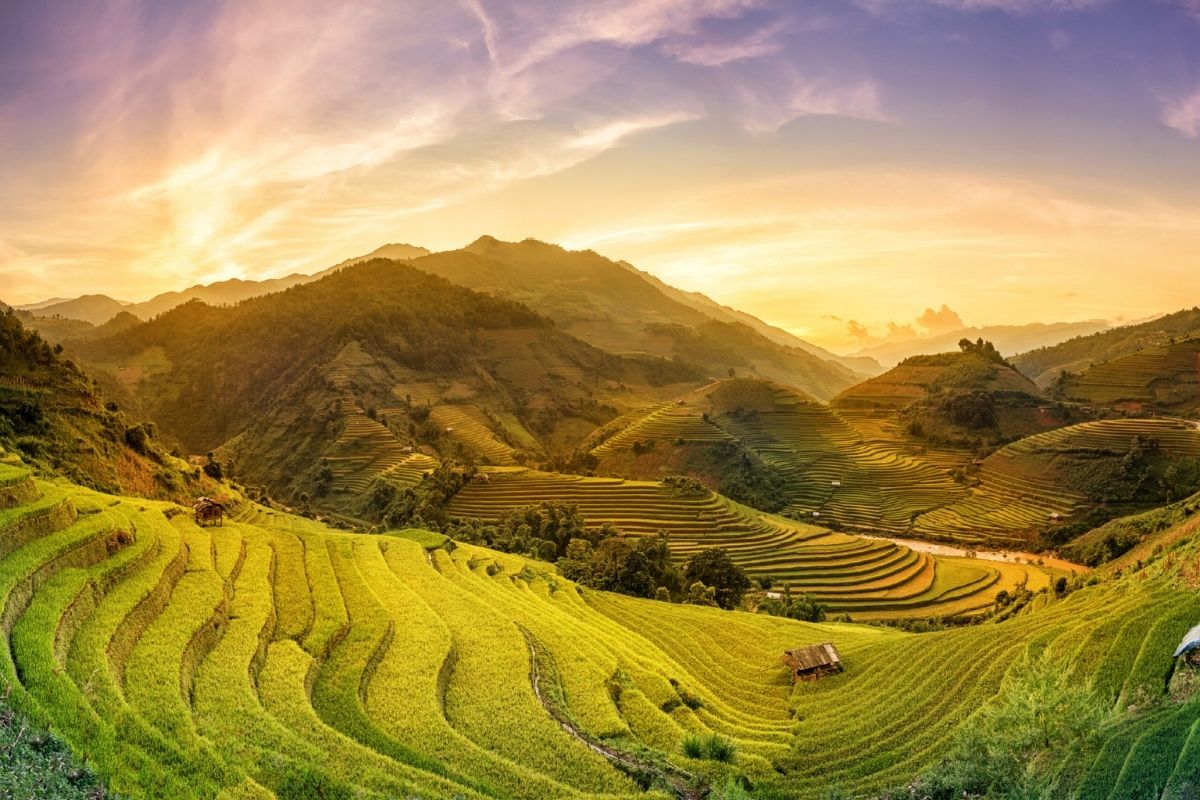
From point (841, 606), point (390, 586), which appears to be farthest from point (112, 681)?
point (841, 606)

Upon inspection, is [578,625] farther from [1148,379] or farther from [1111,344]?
[1111,344]

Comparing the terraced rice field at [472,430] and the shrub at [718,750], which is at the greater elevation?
the terraced rice field at [472,430]

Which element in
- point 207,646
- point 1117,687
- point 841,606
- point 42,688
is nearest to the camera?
point 42,688

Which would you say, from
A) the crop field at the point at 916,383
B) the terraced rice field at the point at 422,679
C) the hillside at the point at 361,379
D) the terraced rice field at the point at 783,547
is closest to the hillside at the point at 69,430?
the terraced rice field at the point at 422,679

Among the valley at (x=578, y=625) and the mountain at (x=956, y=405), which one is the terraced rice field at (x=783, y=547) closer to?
the valley at (x=578, y=625)

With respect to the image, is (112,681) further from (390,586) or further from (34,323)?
(34,323)

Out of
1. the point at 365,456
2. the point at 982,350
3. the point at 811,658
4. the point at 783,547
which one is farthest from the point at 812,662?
the point at 982,350
